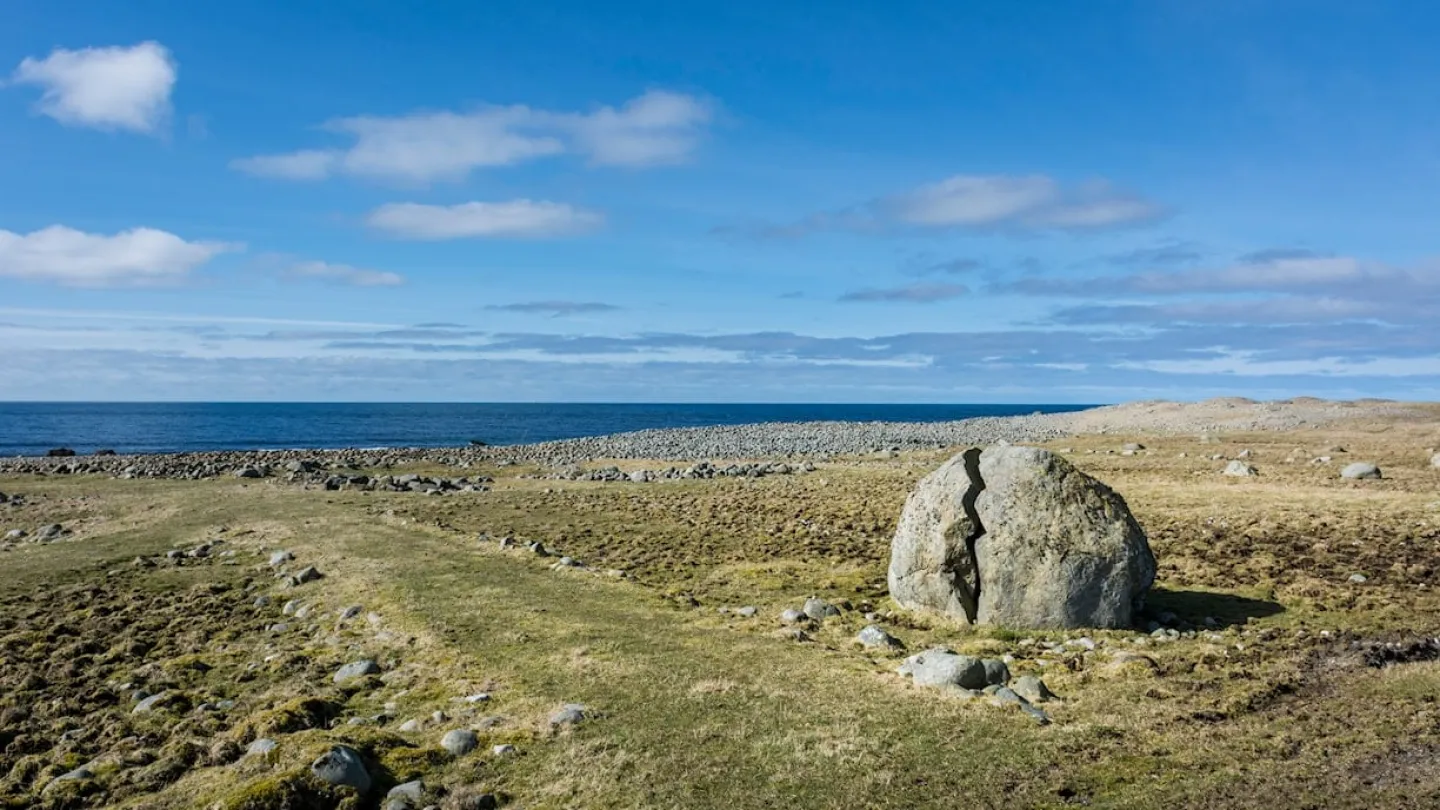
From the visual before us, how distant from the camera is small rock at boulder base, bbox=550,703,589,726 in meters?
11.9

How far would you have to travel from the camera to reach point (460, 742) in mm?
11172

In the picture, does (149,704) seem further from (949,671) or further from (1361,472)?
(1361,472)

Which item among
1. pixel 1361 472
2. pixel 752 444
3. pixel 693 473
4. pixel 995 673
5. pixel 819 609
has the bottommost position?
pixel 819 609

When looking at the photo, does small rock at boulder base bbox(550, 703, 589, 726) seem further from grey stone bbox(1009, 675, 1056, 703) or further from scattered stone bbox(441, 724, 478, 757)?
grey stone bbox(1009, 675, 1056, 703)

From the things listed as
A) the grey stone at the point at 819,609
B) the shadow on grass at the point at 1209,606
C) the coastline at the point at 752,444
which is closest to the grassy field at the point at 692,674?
the shadow on grass at the point at 1209,606

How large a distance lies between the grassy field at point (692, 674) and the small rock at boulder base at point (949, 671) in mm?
599

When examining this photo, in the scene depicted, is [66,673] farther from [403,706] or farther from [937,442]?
[937,442]

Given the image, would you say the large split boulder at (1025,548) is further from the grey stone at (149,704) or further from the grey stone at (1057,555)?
the grey stone at (149,704)

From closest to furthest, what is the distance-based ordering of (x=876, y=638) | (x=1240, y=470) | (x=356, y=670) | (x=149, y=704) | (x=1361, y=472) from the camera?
(x=149, y=704) → (x=356, y=670) → (x=876, y=638) → (x=1361, y=472) → (x=1240, y=470)

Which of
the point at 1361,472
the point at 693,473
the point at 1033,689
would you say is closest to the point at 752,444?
the point at 693,473

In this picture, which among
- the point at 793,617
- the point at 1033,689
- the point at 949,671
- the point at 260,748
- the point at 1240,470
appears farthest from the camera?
the point at 1240,470

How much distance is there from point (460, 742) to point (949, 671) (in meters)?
7.25

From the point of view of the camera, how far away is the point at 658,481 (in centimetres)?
4634

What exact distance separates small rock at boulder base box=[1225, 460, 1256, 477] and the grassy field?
8.21 m
